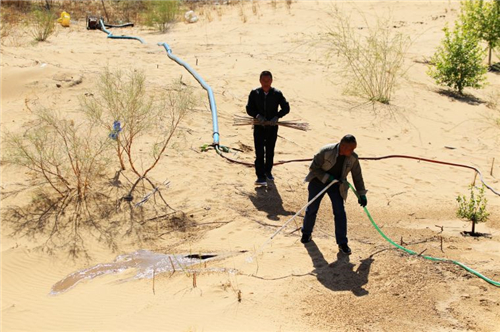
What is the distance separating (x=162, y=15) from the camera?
1627 cm

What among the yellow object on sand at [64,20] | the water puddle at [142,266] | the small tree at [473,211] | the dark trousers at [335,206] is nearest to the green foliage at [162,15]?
the yellow object on sand at [64,20]

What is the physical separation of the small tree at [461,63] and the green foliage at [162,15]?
25.9 feet

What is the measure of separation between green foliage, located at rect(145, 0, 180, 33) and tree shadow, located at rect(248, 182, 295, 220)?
9933 millimetres

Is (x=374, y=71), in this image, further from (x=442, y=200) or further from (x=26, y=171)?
(x=26, y=171)

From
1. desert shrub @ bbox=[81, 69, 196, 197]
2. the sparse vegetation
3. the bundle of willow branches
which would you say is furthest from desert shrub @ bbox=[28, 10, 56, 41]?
the bundle of willow branches

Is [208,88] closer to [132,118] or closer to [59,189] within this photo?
[132,118]

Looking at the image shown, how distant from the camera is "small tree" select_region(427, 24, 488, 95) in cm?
1192

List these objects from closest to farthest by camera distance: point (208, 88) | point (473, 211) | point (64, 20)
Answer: point (473, 211)
point (208, 88)
point (64, 20)

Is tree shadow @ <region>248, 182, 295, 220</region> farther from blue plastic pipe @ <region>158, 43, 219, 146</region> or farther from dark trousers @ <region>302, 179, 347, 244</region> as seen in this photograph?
blue plastic pipe @ <region>158, 43, 219, 146</region>

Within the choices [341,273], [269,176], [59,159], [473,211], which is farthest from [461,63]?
[59,159]

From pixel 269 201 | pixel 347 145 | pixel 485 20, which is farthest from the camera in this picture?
pixel 485 20

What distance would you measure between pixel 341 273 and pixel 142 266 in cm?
204

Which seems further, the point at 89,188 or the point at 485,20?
the point at 485,20

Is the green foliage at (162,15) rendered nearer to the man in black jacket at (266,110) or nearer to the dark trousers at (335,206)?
the man in black jacket at (266,110)
